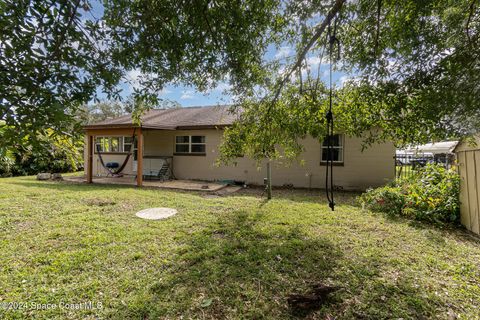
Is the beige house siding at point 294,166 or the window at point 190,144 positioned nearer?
the beige house siding at point 294,166

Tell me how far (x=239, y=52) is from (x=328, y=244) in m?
3.33

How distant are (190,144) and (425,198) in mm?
9041

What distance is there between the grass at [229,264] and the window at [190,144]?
618 centimetres

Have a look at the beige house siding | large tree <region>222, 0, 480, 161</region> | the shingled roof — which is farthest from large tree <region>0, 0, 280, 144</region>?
the shingled roof

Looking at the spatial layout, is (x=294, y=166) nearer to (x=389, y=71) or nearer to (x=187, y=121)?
(x=187, y=121)

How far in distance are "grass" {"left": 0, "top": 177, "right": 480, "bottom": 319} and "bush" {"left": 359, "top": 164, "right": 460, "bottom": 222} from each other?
0.51 m

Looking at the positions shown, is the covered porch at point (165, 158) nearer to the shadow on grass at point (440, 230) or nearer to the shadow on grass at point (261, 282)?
the shadow on grass at point (261, 282)

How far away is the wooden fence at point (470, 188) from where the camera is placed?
458 centimetres

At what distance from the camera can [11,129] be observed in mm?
1379

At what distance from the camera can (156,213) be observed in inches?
227

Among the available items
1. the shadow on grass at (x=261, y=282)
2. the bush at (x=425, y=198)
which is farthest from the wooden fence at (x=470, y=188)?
the shadow on grass at (x=261, y=282)

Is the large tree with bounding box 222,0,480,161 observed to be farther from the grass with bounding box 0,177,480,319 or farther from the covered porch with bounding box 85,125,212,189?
the covered porch with bounding box 85,125,212,189

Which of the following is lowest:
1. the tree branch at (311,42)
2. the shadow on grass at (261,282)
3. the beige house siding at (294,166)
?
the shadow on grass at (261,282)

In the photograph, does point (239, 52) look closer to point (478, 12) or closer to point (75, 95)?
point (75, 95)
